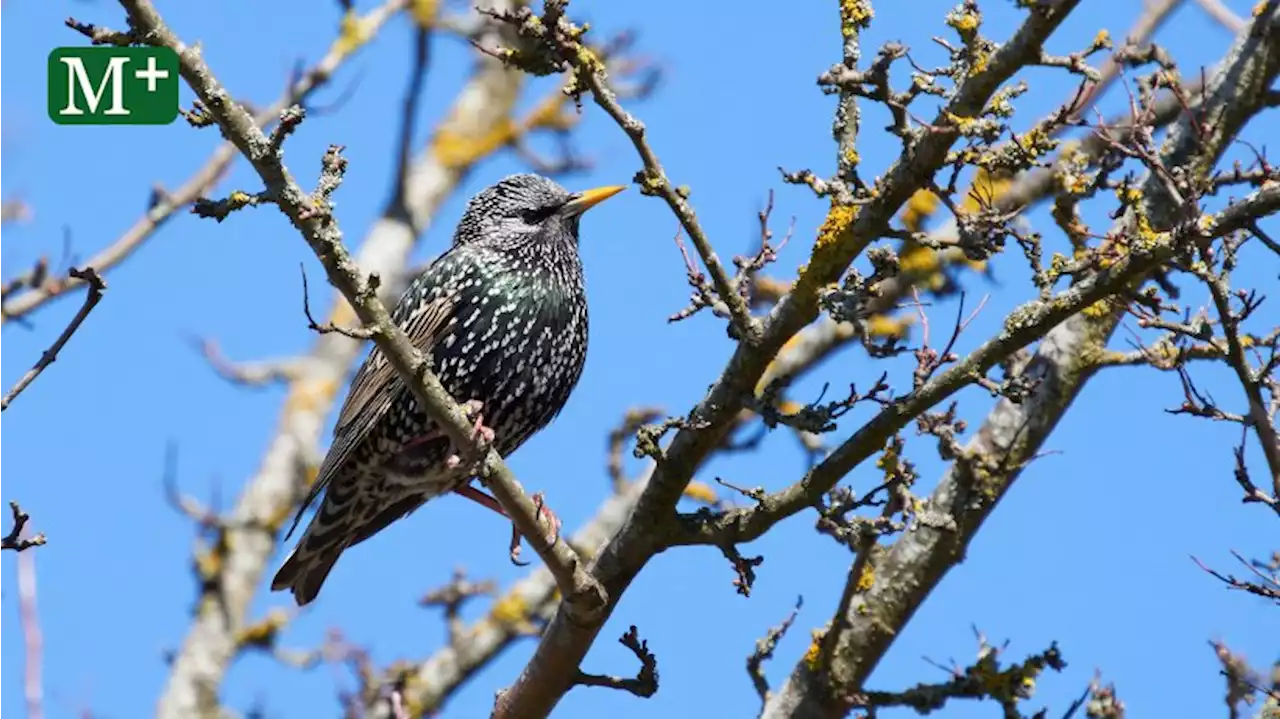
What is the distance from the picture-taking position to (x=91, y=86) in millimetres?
5840

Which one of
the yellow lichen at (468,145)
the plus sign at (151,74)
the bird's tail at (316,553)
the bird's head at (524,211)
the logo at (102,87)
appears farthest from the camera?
the yellow lichen at (468,145)

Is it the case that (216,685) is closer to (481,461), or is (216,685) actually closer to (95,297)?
(481,461)

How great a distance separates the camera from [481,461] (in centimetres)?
423

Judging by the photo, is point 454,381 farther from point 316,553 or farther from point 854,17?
point 854,17

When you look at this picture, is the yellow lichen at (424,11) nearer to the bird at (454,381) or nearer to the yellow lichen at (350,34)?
the yellow lichen at (350,34)

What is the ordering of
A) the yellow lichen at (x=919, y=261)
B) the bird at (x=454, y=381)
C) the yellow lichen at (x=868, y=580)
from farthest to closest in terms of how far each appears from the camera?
the yellow lichen at (x=919, y=261) < the bird at (x=454, y=381) < the yellow lichen at (x=868, y=580)

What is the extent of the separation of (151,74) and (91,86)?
139cm

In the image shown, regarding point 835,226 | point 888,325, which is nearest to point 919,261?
point 888,325

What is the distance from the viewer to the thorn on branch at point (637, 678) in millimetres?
4496

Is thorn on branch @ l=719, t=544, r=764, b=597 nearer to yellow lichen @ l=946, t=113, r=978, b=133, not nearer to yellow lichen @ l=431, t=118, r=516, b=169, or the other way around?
yellow lichen @ l=946, t=113, r=978, b=133

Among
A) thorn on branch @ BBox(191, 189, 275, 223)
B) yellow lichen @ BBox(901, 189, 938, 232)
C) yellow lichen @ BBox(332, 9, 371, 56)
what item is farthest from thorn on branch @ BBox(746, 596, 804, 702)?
yellow lichen @ BBox(332, 9, 371, 56)

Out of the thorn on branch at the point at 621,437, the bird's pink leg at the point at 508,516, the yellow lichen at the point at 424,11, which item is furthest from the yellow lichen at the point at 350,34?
the bird's pink leg at the point at 508,516

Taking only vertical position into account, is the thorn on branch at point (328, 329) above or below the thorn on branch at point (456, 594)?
below

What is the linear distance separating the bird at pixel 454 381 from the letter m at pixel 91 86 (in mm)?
1034
